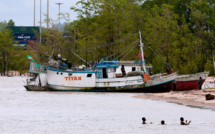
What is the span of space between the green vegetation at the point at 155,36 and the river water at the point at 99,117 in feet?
96.7

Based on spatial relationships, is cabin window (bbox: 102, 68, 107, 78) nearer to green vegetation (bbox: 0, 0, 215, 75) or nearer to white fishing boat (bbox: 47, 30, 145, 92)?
white fishing boat (bbox: 47, 30, 145, 92)

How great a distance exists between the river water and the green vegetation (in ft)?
96.7

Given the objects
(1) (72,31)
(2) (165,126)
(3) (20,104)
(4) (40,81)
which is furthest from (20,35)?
(2) (165,126)

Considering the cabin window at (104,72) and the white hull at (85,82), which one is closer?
the white hull at (85,82)

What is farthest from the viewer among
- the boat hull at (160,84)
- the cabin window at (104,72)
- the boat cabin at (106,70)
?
the cabin window at (104,72)

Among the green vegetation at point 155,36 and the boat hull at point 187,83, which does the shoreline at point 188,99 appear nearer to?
the boat hull at point 187,83

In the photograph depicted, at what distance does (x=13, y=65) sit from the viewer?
6344 inches

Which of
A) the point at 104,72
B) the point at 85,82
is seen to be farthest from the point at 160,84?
the point at 85,82

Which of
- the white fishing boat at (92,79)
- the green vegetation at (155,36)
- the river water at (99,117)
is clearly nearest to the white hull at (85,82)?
the white fishing boat at (92,79)

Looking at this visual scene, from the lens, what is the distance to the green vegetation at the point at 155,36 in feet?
263

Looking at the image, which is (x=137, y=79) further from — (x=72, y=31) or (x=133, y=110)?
(x=72, y=31)

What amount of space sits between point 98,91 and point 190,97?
52.6 feet

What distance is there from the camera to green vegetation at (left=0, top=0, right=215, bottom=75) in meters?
80.3

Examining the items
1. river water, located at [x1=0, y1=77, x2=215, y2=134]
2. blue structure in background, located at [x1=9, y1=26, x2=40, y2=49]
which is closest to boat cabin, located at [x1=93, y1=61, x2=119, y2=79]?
river water, located at [x1=0, y1=77, x2=215, y2=134]
